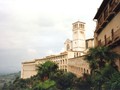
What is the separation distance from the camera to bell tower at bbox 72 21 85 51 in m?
106

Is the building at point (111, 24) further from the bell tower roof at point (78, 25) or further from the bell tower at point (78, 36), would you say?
the bell tower roof at point (78, 25)

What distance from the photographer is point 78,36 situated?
10825 cm

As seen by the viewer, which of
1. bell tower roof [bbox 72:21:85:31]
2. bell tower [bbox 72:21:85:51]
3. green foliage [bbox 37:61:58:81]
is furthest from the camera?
bell tower roof [bbox 72:21:85:31]

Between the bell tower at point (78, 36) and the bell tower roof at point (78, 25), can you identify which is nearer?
the bell tower at point (78, 36)

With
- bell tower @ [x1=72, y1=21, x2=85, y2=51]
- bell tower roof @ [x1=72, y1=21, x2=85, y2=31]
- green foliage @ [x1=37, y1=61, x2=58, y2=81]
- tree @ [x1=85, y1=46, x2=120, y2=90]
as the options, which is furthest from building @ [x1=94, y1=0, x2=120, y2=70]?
bell tower roof @ [x1=72, y1=21, x2=85, y2=31]

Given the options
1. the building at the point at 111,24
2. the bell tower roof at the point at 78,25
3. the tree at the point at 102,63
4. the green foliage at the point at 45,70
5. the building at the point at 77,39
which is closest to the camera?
the tree at the point at 102,63

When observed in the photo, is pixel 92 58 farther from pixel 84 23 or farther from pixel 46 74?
pixel 84 23

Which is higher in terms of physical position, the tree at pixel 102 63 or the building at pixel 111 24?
the building at pixel 111 24

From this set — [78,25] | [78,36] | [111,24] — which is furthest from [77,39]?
[111,24]

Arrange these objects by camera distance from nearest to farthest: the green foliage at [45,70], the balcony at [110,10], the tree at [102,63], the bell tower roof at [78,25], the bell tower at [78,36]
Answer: the tree at [102,63] < the balcony at [110,10] < the green foliage at [45,70] < the bell tower at [78,36] < the bell tower roof at [78,25]

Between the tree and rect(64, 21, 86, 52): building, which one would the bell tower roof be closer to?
rect(64, 21, 86, 52): building

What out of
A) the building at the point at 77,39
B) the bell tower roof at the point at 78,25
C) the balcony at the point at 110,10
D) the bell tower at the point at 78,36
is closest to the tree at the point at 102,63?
the balcony at the point at 110,10

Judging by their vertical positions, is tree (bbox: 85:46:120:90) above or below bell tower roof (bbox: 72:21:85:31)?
below

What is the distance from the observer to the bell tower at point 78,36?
105700 millimetres
